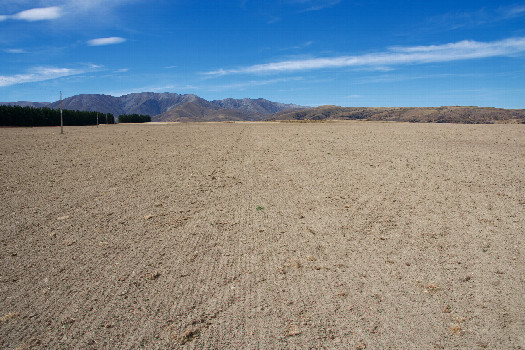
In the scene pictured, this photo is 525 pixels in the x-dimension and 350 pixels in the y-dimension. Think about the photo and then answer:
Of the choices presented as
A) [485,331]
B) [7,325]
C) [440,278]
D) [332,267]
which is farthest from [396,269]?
[7,325]

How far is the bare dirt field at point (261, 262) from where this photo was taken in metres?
3.66

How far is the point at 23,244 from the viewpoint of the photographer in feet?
18.9

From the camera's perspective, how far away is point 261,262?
5.30 m

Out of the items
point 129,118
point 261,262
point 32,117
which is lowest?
point 261,262

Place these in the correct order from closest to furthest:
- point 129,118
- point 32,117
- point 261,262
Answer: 1. point 261,262
2. point 32,117
3. point 129,118

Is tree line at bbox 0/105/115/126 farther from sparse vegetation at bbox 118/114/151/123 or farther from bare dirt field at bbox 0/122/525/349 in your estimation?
bare dirt field at bbox 0/122/525/349

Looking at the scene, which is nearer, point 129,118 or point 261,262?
point 261,262

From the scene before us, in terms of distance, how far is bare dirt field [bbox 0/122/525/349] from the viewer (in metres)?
3.66

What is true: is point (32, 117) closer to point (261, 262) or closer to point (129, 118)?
point (129, 118)

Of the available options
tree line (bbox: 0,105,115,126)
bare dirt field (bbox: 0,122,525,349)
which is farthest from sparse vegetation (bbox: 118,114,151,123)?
bare dirt field (bbox: 0,122,525,349)

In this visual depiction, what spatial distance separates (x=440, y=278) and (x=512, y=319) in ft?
3.33

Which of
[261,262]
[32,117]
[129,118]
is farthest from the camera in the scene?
[129,118]

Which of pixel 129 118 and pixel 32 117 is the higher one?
pixel 129 118

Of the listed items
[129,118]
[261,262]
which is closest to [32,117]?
[129,118]
